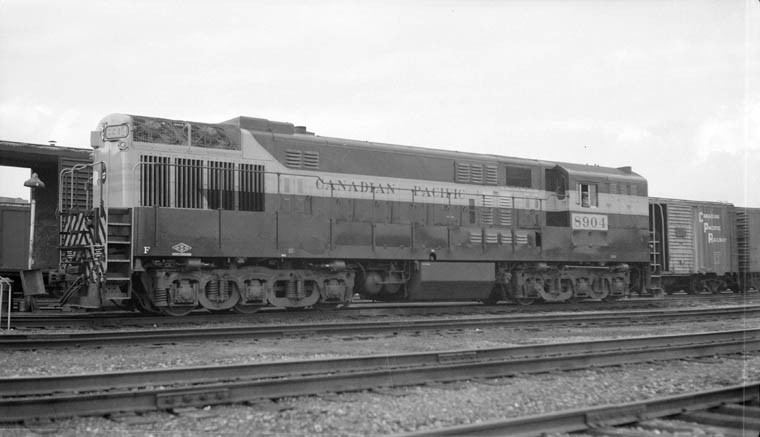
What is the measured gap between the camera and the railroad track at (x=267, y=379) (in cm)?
552

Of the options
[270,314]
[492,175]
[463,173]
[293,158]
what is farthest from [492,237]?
[270,314]

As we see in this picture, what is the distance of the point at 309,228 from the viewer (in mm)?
13883

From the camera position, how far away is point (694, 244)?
2456 centimetres

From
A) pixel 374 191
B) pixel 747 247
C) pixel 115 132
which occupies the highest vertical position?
pixel 115 132

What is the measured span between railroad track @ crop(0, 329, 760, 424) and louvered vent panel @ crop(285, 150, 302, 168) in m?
7.04

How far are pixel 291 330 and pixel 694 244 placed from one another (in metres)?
18.7

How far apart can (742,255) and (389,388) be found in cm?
2385

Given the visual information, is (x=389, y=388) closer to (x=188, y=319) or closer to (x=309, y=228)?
(x=188, y=319)

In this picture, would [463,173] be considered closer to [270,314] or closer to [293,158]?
[293,158]

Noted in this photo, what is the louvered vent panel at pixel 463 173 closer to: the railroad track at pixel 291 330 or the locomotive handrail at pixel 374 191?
the locomotive handrail at pixel 374 191

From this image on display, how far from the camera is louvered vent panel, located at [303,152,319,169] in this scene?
1436cm

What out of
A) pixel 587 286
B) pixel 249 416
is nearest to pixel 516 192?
pixel 587 286

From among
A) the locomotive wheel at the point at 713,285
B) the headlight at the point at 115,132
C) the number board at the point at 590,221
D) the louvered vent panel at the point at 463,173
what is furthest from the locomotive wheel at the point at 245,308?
the locomotive wheel at the point at 713,285

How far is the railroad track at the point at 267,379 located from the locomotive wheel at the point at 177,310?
6.13 metres
